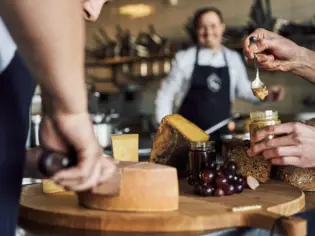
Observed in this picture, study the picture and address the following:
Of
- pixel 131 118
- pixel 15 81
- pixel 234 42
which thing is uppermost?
pixel 234 42

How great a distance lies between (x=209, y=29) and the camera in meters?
3.22

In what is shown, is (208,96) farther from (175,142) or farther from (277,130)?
(277,130)

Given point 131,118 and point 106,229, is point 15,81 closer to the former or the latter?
point 106,229

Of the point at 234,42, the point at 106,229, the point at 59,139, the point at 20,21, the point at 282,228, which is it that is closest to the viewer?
the point at 20,21

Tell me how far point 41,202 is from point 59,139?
0.54 m

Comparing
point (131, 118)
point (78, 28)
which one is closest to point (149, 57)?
point (131, 118)

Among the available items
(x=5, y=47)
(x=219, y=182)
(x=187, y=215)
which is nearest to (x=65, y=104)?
(x=5, y=47)

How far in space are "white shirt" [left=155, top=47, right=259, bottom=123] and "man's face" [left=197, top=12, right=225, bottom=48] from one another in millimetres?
77

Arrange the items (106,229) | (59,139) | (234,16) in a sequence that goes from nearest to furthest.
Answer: (59,139)
(106,229)
(234,16)

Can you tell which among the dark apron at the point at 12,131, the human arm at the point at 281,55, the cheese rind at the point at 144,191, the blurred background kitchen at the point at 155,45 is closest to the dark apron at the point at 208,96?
the blurred background kitchen at the point at 155,45

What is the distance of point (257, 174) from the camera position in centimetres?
149

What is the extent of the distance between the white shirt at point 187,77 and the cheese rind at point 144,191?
6.94 ft

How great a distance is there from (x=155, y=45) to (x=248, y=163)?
380 centimetres

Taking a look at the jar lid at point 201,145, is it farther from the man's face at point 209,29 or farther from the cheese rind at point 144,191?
the man's face at point 209,29
